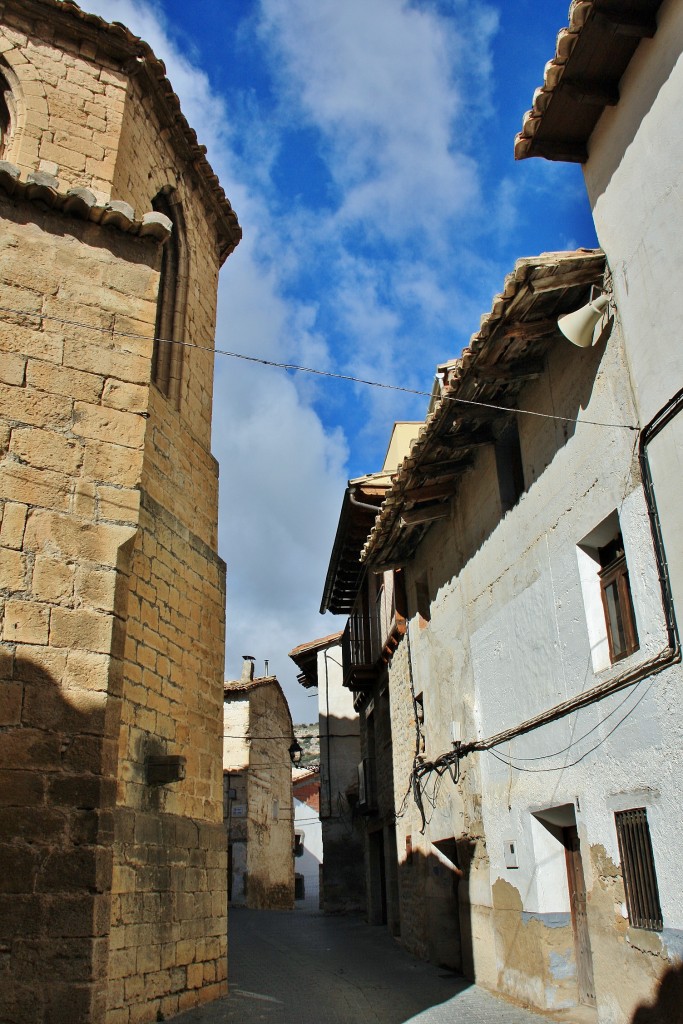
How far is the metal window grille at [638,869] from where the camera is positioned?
17.0 ft

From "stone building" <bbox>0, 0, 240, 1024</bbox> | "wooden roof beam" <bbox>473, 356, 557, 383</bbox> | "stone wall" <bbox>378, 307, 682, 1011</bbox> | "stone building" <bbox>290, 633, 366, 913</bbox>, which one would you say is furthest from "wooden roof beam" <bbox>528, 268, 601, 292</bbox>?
"stone building" <bbox>290, 633, 366, 913</bbox>

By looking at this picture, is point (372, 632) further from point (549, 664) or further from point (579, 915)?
point (579, 915)

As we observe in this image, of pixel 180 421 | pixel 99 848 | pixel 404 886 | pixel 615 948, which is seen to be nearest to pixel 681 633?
pixel 615 948

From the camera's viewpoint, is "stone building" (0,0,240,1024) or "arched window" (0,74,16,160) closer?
"stone building" (0,0,240,1024)

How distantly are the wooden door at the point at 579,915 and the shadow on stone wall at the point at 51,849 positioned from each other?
3.70 m

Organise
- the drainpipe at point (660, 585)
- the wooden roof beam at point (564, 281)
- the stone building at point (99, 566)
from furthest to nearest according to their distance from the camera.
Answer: the wooden roof beam at point (564, 281) < the drainpipe at point (660, 585) < the stone building at point (99, 566)

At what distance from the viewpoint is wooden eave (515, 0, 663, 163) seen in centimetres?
569

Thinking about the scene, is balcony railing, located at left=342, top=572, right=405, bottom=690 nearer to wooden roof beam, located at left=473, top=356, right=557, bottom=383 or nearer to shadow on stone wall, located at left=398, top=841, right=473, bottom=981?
shadow on stone wall, located at left=398, top=841, right=473, bottom=981

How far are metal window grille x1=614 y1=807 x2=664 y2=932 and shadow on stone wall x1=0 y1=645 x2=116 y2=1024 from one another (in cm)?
334

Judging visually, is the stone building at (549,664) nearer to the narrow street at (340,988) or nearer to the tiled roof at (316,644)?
the narrow street at (340,988)

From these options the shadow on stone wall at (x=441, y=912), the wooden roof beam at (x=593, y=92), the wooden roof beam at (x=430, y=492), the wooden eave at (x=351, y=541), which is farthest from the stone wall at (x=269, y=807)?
the wooden roof beam at (x=593, y=92)

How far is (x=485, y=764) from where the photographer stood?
326 inches

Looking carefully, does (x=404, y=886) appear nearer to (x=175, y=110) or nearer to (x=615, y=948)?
(x=615, y=948)

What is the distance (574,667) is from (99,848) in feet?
12.0
